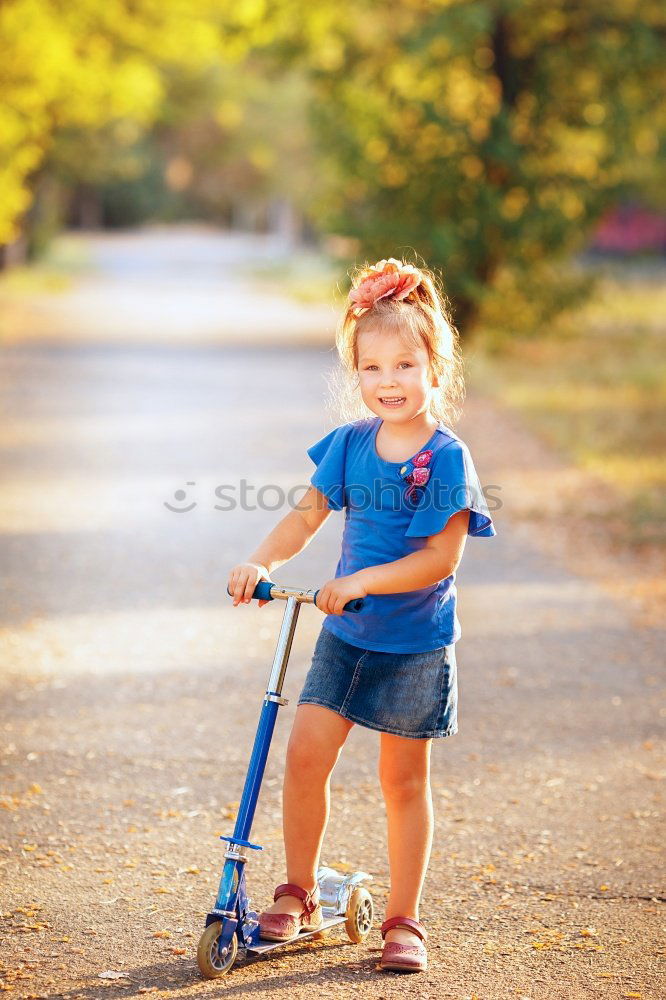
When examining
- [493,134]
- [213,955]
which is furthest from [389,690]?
[493,134]

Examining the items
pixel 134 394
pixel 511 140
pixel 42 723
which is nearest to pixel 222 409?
pixel 134 394

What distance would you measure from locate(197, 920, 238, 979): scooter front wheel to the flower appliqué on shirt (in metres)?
1.10

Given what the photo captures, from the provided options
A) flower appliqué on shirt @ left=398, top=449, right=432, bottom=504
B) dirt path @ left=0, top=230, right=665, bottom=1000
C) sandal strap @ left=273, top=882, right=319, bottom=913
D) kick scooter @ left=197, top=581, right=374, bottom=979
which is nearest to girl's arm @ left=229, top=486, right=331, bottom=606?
kick scooter @ left=197, top=581, right=374, bottom=979

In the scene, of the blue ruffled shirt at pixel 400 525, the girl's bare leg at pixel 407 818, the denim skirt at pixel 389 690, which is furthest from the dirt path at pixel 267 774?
the blue ruffled shirt at pixel 400 525

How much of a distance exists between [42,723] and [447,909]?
199cm

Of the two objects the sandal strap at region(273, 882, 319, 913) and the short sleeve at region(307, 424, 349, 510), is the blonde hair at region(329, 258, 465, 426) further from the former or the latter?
the sandal strap at region(273, 882, 319, 913)

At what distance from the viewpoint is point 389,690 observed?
10.9 ft

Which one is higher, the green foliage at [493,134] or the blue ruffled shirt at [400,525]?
the green foliage at [493,134]

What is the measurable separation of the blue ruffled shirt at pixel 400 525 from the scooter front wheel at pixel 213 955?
744mm

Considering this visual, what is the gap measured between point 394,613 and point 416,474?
342mm

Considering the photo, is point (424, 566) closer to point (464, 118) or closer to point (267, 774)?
point (267, 774)

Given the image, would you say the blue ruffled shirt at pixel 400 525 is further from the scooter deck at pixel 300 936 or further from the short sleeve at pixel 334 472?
the scooter deck at pixel 300 936

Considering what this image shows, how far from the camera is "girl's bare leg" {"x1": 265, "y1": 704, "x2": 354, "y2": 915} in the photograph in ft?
10.8

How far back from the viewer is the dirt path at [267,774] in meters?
3.34
